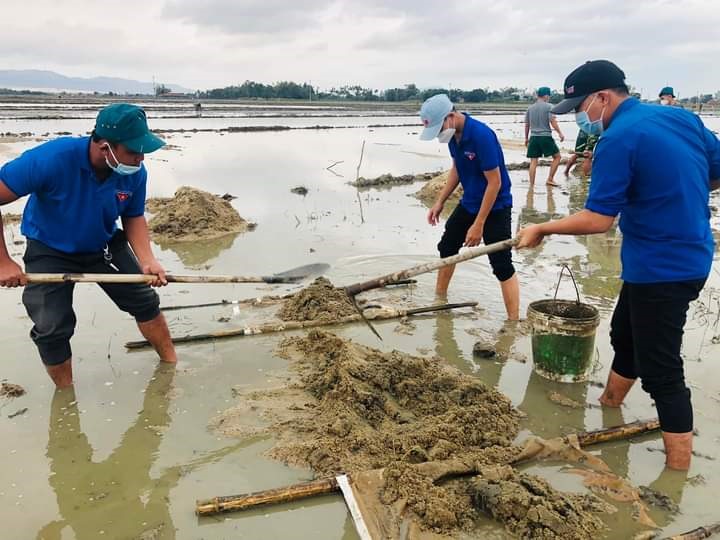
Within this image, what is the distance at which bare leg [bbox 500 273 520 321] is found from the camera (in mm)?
5219

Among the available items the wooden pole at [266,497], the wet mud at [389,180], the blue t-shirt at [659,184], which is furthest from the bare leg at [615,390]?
the wet mud at [389,180]

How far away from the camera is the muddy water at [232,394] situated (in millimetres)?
2795

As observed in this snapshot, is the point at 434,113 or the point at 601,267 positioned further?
the point at 601,267

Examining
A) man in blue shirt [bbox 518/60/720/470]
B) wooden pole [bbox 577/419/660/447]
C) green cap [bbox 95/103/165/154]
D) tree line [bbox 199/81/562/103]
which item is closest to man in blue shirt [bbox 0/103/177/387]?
green cap [bbox 95/103/165/154]

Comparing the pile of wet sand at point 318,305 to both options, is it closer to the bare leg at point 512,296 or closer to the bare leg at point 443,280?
the bare leg at point 443,280

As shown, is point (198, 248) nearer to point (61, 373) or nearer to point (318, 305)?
point (318, 305)

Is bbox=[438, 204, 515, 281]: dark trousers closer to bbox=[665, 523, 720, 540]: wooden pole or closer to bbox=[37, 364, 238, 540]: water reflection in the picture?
bbox=[665, 523, 720, 540]: wooden pole

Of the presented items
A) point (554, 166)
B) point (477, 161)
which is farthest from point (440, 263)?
point (554, 166)

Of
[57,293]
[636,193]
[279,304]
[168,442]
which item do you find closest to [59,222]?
[57,293]

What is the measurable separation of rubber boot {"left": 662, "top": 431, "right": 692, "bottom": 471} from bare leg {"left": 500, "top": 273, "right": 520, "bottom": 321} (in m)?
2.24

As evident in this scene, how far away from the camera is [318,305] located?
5.43 m

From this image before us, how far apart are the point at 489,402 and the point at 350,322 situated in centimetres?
192

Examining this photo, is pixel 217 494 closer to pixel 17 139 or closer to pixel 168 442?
pixel 168 442

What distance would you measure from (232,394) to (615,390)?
2.65 m
